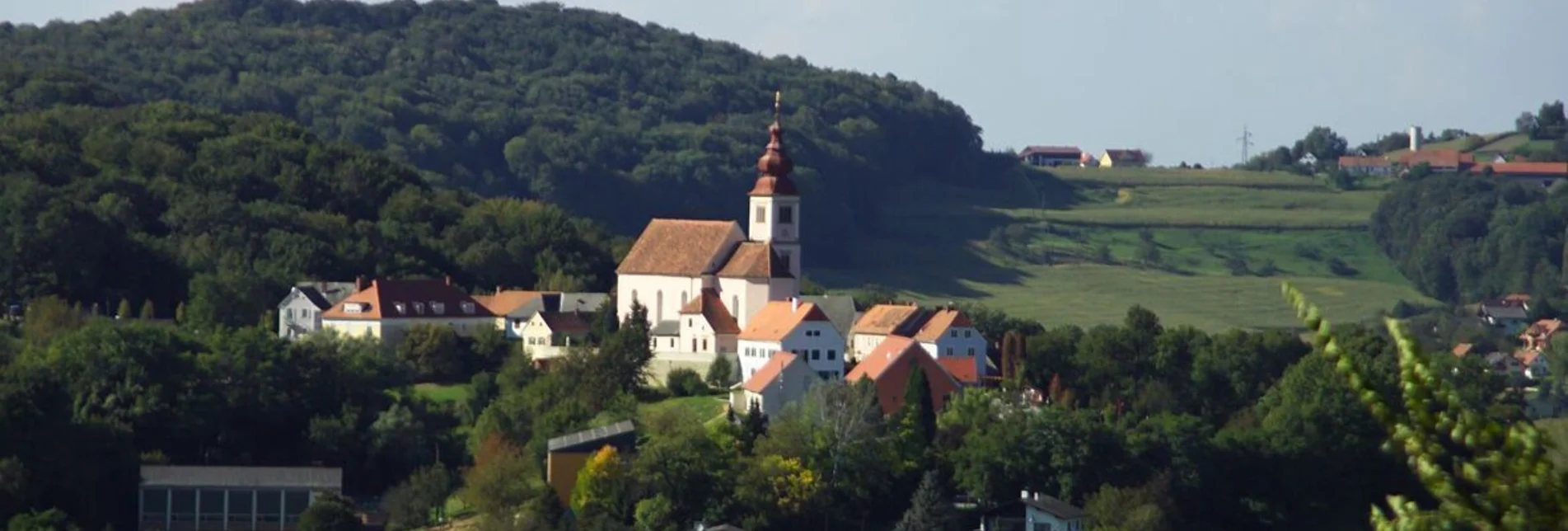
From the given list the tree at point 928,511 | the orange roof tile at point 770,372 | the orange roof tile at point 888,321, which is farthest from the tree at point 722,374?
the tree at point 928,511

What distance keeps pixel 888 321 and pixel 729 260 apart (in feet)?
14.2

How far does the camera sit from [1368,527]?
49.8 m

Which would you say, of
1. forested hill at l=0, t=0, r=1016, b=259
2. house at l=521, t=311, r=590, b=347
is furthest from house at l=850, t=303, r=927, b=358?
forested hill at l=0, t=0, r=1016, b=259

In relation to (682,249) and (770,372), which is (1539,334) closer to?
(682,249)

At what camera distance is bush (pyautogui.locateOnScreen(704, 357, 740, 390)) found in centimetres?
5253

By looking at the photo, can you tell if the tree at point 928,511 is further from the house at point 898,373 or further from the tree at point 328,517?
the tree at point 328,517

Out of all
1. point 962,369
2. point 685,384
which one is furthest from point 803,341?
point 962,369

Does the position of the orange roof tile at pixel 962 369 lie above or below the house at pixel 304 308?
below

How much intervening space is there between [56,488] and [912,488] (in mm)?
13528

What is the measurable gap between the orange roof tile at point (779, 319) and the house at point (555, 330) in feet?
12.3

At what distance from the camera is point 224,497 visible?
46969 mm

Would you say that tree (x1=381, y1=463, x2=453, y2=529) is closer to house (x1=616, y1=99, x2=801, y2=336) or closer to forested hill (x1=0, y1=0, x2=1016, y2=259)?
house (x1=616, y1=99, x2=801, y2=336)

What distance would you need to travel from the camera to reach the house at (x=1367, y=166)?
5792 inches

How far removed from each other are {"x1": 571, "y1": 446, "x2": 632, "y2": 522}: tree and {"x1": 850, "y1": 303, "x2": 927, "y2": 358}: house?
8.51 metres
